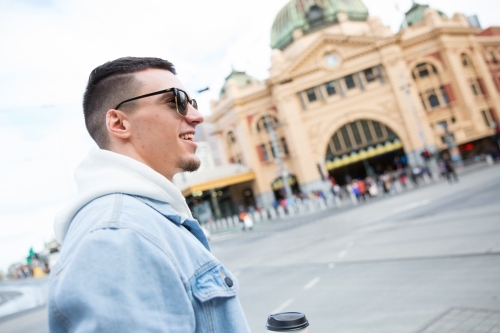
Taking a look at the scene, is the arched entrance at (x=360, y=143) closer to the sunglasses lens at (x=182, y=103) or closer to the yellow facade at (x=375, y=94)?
the yellow facade at (x=375, y=94)

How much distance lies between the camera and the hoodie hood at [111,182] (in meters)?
1.26

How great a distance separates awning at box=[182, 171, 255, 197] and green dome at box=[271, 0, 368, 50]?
55.9 feet

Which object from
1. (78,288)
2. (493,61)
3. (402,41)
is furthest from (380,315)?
(493,61)

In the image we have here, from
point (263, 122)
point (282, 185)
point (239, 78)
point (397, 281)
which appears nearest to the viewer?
point (397, 281)

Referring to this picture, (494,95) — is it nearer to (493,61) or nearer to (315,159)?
(493,61)

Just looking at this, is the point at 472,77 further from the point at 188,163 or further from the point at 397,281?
the point at 188,163

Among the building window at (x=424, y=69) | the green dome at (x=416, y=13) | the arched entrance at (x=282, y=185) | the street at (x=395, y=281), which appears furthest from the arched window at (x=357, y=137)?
the street at (x=395, y=281)

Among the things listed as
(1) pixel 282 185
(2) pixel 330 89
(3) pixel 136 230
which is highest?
(2) pixel 330 89

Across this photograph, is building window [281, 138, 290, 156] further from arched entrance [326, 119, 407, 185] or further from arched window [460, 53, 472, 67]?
arched window [460, 53, 472, 67]

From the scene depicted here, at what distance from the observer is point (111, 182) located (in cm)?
126

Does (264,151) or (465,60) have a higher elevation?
(465,60)

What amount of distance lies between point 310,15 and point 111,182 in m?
44.9

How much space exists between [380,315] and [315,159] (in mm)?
33337

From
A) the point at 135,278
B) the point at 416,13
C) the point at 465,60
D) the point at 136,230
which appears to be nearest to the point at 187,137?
the point at 136,230
